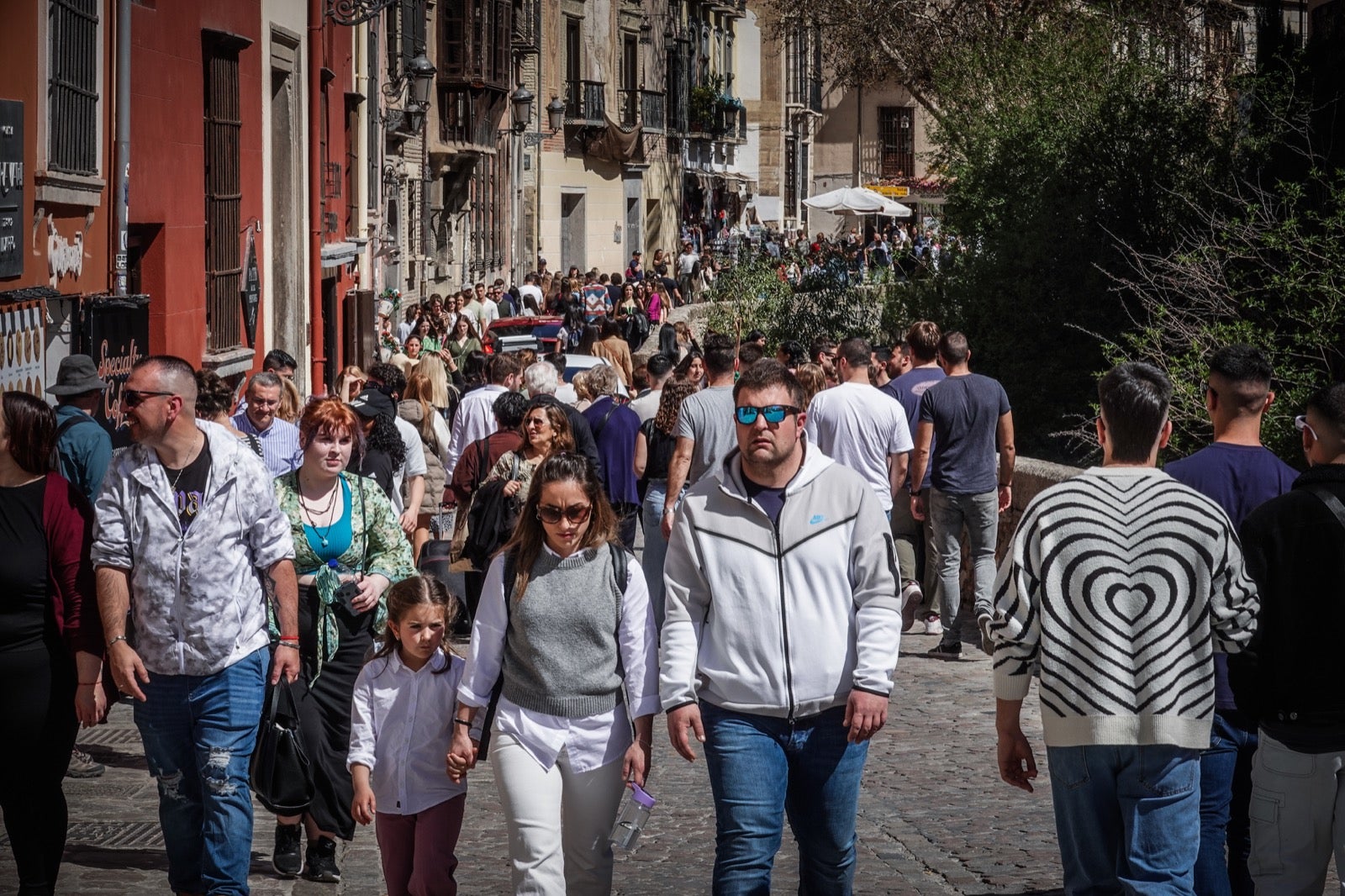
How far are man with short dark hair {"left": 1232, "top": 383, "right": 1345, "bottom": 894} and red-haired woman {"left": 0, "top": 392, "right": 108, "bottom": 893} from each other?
3.26 metres

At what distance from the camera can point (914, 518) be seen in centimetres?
1077

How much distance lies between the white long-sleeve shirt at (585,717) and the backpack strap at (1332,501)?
174cm

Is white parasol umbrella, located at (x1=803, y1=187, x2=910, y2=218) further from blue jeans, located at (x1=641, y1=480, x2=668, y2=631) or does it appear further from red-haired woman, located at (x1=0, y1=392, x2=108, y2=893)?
red-haired woman, located at (x1=0, y1=392, x2=108, y2=893)

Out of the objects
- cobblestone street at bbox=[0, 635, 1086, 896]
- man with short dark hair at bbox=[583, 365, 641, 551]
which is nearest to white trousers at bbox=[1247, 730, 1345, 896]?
cobblestone street at bbox=[0, 635, 1086, 896]

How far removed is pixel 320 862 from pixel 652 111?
4475 centimetres

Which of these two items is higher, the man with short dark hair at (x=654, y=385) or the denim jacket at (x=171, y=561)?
the man with short dark hair at (x=654, y=385)

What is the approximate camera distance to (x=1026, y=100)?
1942 cm

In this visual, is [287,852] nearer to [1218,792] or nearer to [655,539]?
[1218,792]

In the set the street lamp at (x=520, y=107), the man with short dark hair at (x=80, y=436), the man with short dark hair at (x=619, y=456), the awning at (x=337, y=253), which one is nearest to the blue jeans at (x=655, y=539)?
the man with short dark hair at (x=619, y=456)

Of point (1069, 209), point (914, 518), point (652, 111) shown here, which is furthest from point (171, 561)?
point (652, 111)

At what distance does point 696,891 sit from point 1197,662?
7.41 ft

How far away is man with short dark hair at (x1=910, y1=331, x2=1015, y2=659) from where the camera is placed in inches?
390

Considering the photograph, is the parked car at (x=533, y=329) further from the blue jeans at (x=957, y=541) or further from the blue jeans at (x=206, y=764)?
the blue jeans at (x=206, y=764)

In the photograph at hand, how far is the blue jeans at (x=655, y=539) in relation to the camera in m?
9.88
